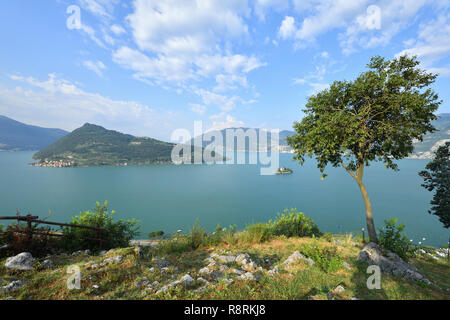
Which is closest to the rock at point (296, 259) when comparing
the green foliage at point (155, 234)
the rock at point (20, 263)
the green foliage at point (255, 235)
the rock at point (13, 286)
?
the green foliage at point (255, 235)

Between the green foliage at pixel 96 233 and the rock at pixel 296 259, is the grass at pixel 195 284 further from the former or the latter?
the green foliage at pixel 96 233

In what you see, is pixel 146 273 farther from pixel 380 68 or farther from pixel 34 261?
pixel 380 68

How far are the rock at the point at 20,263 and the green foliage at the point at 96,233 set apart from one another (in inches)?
55.2

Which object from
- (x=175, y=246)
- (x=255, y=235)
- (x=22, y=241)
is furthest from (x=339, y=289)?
(x=22, y=241)

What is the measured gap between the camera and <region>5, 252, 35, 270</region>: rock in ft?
14.0

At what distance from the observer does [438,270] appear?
7512 mm

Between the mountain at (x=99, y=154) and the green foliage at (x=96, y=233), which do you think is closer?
the green foliage at (x=96, y=233)

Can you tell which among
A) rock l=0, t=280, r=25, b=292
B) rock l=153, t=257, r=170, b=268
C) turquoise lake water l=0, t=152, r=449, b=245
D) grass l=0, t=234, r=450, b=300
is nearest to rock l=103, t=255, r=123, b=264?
grass l=0, t=234, r=450, b=300

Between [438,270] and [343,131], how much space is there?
704 cm

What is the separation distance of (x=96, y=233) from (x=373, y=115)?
12673 mm

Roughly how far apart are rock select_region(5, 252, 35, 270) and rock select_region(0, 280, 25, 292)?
0.73 m

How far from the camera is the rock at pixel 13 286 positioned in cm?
353

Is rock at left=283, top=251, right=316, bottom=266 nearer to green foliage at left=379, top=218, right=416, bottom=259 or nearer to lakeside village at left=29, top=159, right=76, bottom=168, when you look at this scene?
green foliage at left=379, top=218, right=416, bottom=259
